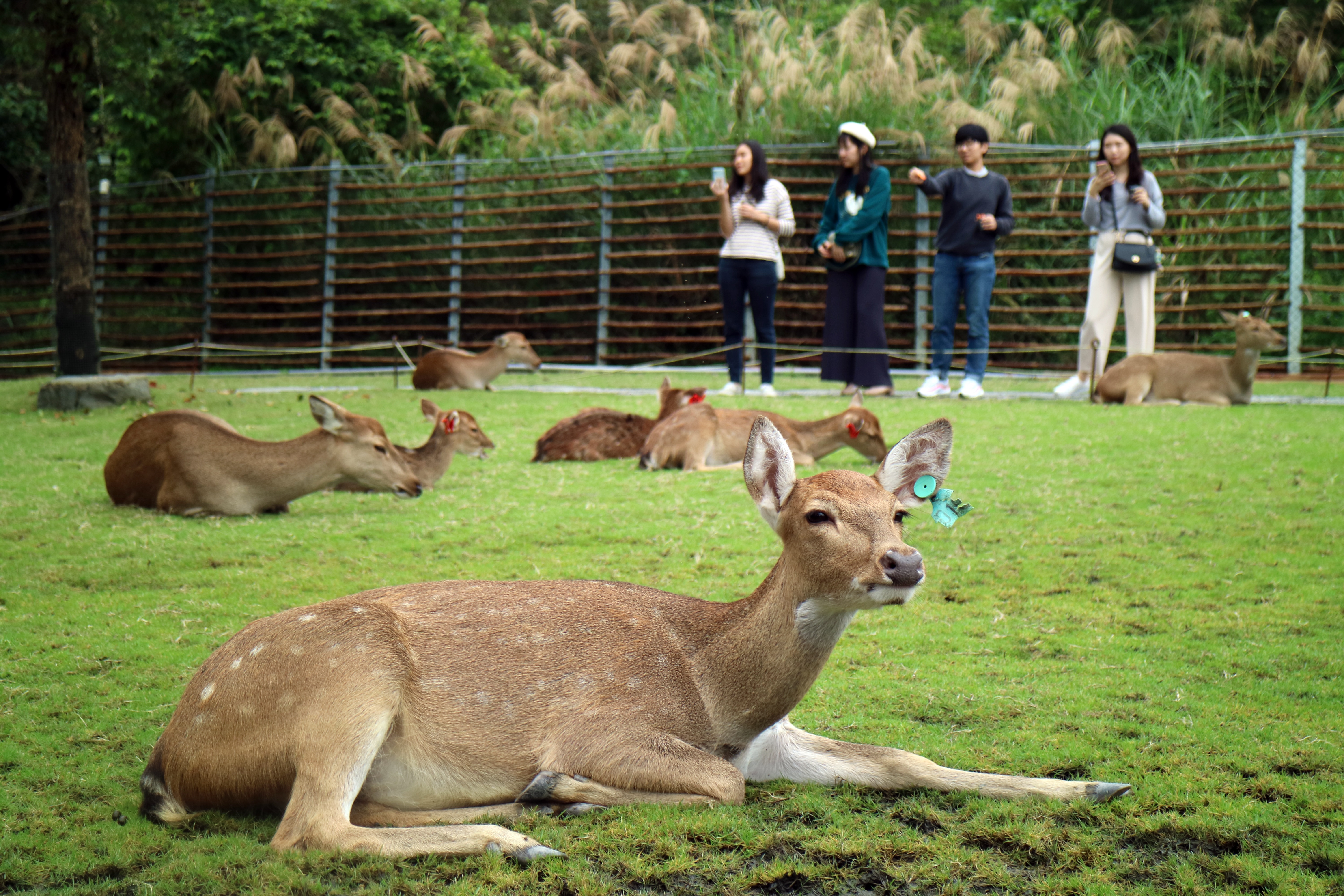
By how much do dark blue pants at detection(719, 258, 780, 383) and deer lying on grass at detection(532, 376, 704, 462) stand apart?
285cm

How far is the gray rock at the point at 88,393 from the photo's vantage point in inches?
515

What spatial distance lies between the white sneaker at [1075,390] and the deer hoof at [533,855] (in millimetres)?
11645

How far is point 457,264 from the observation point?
71.4 ft

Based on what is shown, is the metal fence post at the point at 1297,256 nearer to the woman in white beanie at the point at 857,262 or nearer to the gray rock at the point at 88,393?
the woman in white beanie at the point at 857,262

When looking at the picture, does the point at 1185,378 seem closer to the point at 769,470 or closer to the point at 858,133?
the point at 858,133

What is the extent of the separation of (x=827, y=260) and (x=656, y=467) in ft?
16.2

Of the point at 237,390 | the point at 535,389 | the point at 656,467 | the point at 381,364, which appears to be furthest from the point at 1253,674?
the point at 381,364

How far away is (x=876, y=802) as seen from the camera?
11.6 feet

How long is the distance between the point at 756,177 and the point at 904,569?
1022 centimetres

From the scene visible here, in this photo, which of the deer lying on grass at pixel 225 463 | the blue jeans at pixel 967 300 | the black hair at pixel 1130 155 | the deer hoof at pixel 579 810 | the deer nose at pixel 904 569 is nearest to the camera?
the deer nose at pixel 904 569

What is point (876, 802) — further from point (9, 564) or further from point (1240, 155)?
point (1240, 155)

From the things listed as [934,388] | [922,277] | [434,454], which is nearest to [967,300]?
[934,388]

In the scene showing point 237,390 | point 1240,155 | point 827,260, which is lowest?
point 237,390

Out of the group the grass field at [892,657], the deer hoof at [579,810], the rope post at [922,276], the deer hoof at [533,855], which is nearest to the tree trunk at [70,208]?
the grass field at [892,657]
